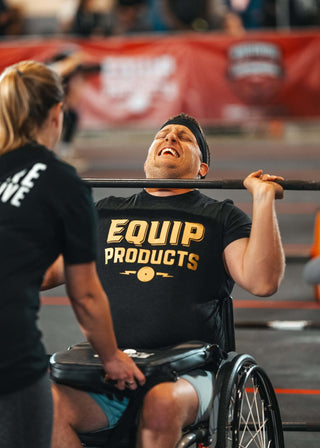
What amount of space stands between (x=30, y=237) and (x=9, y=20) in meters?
16.4

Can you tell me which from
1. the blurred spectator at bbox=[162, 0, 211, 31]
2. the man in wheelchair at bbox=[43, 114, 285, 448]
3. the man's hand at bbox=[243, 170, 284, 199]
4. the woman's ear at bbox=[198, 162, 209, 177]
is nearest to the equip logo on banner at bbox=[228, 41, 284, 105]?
the blurred spectator at bbox=[162, 0, 211, 31]

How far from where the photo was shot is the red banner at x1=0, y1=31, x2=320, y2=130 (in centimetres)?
1512

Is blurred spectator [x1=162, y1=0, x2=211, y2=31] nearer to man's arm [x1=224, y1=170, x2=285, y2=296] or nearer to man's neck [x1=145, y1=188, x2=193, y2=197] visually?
man's neck [x1=145, y1=188, x2=193, y2=197]

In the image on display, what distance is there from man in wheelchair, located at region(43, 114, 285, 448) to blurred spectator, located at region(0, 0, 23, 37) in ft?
49.7

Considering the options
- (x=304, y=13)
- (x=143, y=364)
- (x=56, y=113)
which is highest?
(x=56, y=113)

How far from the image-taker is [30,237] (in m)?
2.13

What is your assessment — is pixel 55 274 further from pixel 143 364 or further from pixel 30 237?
pixel 30 237

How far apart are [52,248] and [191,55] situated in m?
13.4

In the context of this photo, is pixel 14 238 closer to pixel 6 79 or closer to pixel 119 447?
pixel 6 79

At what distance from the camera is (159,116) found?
51.1ft

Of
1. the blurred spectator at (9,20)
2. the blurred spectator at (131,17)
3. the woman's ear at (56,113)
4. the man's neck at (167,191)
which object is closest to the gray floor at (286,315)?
the man's neck at (167,191)

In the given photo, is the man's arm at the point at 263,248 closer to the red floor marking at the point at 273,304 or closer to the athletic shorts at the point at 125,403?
the athletic shorts at the point at 125,403

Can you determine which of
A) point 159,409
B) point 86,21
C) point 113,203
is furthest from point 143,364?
point 86,21

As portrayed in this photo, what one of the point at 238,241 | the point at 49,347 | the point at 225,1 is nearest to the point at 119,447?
the point at 238,241
